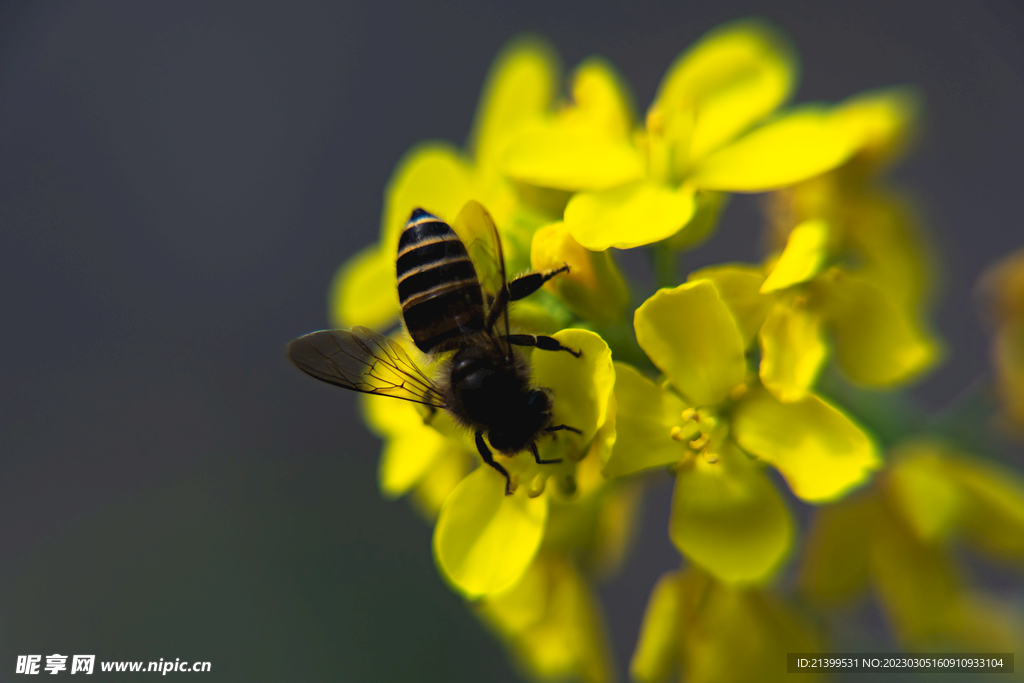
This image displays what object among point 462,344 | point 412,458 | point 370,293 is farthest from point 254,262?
point 462,344

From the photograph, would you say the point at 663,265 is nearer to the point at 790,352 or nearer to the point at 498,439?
the point at 790,352

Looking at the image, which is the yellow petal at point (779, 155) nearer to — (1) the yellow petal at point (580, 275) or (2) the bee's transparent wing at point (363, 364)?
(1) the yellow petal at point (580, 275)

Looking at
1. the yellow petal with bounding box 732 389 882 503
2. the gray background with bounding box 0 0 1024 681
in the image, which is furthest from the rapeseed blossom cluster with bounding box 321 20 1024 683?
the gray background with bounding box 0 0 1024 681

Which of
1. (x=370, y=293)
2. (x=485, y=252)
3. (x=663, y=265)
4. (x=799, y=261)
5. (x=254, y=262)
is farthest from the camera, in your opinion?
(x=254, y=262)

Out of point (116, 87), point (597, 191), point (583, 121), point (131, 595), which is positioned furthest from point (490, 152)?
point (116, 87)

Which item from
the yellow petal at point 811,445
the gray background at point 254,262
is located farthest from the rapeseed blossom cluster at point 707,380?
the gray background at point 254,262
